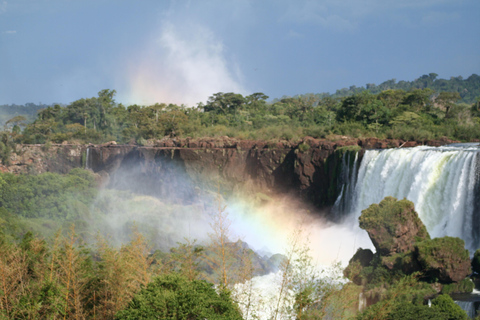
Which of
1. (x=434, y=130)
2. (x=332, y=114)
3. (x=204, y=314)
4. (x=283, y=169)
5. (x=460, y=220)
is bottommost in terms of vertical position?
(x=204, y=314)

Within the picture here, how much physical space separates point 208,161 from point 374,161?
15.3 metres

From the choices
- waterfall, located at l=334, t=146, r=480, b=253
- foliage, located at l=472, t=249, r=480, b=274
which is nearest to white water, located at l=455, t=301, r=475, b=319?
foliage, located at l=472, t=249, r=480, b=274

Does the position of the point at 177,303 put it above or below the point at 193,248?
above

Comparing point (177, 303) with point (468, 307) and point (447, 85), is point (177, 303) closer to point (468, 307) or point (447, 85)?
point (468, 307)

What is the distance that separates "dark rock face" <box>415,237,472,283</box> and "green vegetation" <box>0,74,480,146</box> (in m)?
16.1

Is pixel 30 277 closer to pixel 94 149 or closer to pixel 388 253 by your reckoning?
pixel 388 253

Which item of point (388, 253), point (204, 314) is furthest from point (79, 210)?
point (204, 314)

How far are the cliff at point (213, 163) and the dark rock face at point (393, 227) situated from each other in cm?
1321

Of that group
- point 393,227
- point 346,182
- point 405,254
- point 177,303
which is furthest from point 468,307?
point 346,182

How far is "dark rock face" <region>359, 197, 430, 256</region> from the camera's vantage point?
1669 cm

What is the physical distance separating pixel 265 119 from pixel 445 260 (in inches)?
1439

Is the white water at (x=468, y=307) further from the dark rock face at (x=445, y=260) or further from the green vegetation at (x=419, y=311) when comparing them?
the dark rock face at (x=445, y=260)

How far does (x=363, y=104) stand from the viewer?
39438 mm

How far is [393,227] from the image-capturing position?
16.7m
